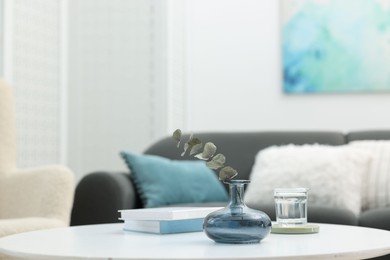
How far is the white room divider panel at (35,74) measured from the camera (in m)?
3.55

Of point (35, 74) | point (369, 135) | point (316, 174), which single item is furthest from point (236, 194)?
point (35, 74)

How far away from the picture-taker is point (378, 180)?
3209 mm

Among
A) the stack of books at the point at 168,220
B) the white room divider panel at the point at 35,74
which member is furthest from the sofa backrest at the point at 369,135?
the stack of books at the point at 168,220

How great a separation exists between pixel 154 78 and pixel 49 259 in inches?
108

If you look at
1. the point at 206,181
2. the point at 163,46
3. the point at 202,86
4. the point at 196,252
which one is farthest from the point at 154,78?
the point at 196,252

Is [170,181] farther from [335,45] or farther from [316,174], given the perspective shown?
[335,45]

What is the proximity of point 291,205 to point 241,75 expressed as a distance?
2.69 metres

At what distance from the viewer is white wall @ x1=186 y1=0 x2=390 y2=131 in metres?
4.29

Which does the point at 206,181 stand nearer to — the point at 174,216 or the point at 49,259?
the point at 174,216

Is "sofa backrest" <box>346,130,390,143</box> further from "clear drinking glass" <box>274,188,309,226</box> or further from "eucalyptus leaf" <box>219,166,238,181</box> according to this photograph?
"eucalyptus leaf" <box>219,166,238,181</box>

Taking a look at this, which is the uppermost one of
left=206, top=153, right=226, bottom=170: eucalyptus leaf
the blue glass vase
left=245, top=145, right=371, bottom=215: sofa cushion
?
left=206, top=153, right=226, bottom=170: eucalyptus leaf

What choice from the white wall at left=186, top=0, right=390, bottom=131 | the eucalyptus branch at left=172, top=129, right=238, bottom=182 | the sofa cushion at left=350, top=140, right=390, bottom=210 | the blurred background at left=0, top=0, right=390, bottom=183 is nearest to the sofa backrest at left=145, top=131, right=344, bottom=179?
the sofa cushion at left=350, top=140, right=390, bottom=210

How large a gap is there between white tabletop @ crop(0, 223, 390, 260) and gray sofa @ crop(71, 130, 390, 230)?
978mm

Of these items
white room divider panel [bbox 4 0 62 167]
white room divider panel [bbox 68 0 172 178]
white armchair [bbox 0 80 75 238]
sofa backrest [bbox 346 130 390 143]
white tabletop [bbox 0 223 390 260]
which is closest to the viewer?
white tabletop [bbox 0 223 390 260]
